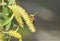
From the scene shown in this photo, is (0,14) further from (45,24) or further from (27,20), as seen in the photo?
(45,24)

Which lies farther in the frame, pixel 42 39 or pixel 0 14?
pixel 42 39

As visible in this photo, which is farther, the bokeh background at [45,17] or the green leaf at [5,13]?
the bokeh background at [45,17]

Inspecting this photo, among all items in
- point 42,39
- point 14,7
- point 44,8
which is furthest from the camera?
point 44,8

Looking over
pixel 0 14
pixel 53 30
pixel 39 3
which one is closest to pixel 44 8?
pixel 39 3

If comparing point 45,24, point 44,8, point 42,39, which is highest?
point 44,8

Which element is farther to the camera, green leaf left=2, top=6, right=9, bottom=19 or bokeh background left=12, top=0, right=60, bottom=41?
bokeh background left=12, top=0, right=60, bottom=41

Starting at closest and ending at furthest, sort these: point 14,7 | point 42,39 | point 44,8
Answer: point 14,7, point 42,39, point 44,8

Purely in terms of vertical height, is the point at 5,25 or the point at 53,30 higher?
the point at 53,30

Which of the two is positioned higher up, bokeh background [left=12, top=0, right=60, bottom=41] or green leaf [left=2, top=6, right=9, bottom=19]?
bokeh background [left=12, top=0, right=60, bottom=41]
